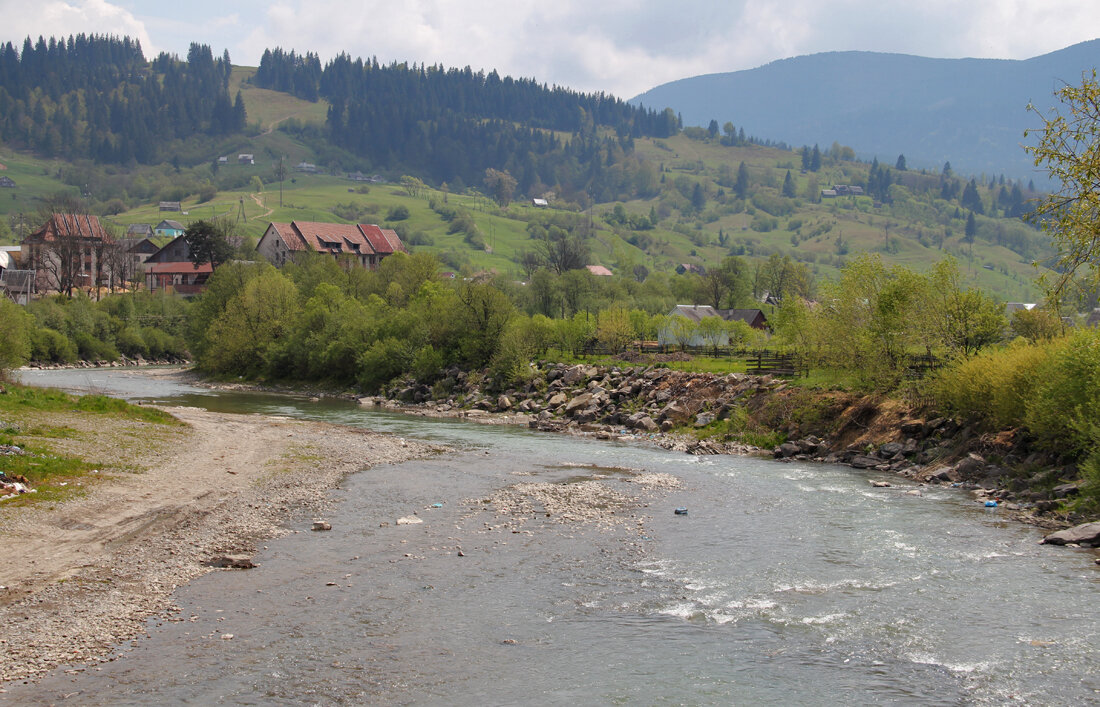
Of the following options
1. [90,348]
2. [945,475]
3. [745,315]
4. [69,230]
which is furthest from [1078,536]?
[69,230]

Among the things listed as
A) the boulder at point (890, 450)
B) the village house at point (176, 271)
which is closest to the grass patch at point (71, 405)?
the boulder at point (890, 450)

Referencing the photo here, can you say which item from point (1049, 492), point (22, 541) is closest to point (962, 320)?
point (1049, 492)

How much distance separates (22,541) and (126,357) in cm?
10520

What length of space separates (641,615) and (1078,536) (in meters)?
14.0

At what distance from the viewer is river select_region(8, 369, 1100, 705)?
14664 millimetres

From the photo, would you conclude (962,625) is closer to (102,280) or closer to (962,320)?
(962,320)

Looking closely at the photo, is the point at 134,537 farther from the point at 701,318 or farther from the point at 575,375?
the point at 701,318

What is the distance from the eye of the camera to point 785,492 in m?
32.3

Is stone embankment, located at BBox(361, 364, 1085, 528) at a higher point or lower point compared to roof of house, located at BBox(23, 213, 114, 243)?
lower

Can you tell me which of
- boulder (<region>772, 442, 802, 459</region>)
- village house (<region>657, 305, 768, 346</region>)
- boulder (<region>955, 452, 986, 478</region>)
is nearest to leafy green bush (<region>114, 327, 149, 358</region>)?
village house (<region>657, 305, 768, 346</region>)

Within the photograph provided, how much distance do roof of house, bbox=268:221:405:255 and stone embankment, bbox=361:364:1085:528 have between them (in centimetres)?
8138

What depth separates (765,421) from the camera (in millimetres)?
47219

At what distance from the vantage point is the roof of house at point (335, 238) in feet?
477

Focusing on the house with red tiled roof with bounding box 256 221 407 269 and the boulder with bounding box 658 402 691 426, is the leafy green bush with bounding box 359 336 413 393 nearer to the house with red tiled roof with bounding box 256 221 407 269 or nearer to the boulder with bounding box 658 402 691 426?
the boulder with bounding box 658 402 691 426
